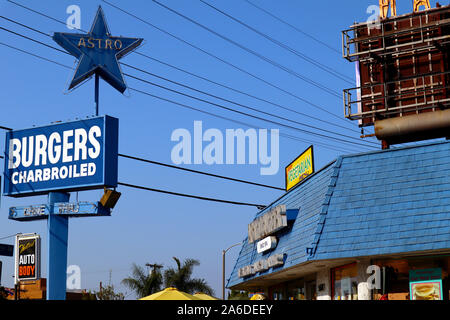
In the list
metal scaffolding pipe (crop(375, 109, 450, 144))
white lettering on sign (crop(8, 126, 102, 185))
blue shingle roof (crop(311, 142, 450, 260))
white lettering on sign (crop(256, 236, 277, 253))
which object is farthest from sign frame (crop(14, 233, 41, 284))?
metal scaffolding pipe (crop(375, 109, 450, 144))

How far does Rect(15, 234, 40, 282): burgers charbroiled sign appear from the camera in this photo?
34000mm

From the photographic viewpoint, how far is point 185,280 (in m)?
58.7

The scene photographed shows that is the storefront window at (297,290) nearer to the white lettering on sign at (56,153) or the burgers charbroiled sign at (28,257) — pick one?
the white lettering on sign at (56,153)

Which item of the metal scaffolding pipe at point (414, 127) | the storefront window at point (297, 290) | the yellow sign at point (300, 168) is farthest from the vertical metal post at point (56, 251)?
the metal scaffolding pipe at point (414, 127)

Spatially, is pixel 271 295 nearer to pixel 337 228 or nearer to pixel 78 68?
pixel 337 228

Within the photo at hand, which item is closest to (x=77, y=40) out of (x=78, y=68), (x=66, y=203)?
(x=78, y=68)

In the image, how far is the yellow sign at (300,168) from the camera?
3206cm

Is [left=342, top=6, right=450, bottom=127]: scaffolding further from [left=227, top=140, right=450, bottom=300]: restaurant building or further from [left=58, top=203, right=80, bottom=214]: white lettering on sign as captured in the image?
[left=58, top=203, right=80, bottom=214]: white lettering on sign

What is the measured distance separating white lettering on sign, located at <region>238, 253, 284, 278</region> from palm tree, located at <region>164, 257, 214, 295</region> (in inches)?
1020

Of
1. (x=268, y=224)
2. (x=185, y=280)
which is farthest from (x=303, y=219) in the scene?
(x=185, y=280)

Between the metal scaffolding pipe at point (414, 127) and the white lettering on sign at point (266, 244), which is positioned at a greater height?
the metal scaffolding pipe at point (414, 127)

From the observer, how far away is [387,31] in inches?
1199

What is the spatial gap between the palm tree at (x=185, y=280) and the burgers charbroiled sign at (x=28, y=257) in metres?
24.5

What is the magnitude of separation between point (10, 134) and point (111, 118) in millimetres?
5535
